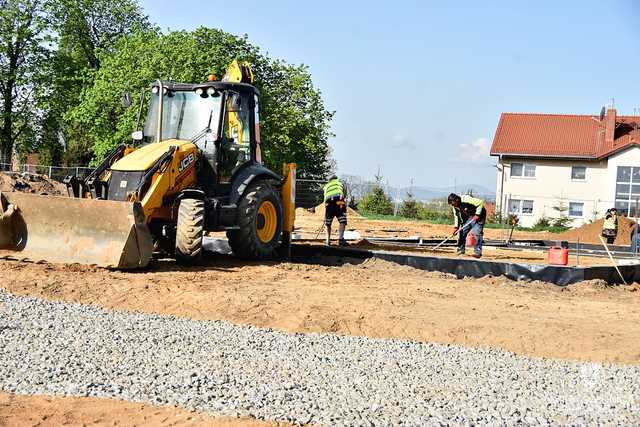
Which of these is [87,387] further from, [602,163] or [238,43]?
[602,163]

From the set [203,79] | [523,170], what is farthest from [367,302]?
[523,170]

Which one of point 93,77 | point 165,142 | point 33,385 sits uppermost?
point 93,77

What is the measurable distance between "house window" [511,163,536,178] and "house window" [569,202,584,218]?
257 centimetres

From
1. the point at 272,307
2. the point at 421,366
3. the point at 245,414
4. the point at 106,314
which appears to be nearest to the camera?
the point at 245,414

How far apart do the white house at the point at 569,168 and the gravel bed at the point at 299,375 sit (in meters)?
32.5

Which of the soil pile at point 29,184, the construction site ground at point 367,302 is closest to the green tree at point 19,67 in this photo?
the soil pile at point 29,184

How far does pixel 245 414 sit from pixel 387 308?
13.3 feet

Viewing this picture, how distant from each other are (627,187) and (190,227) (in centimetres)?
3310

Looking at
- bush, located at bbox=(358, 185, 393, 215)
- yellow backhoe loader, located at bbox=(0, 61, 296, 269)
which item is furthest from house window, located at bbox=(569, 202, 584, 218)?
yellow backhoe loader, located at bbox=(0, 61, 296, 269)

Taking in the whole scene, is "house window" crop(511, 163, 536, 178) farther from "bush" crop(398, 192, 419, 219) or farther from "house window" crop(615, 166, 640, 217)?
"bush" crop(398, 192, 419, 219)

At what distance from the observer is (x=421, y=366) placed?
668 centimetres

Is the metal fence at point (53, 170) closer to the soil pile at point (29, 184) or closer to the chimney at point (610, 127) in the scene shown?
the soil pile at point (29, 184)

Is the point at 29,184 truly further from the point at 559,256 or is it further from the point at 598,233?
the point at 559,256

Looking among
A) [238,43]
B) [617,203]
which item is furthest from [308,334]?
[617,203]
